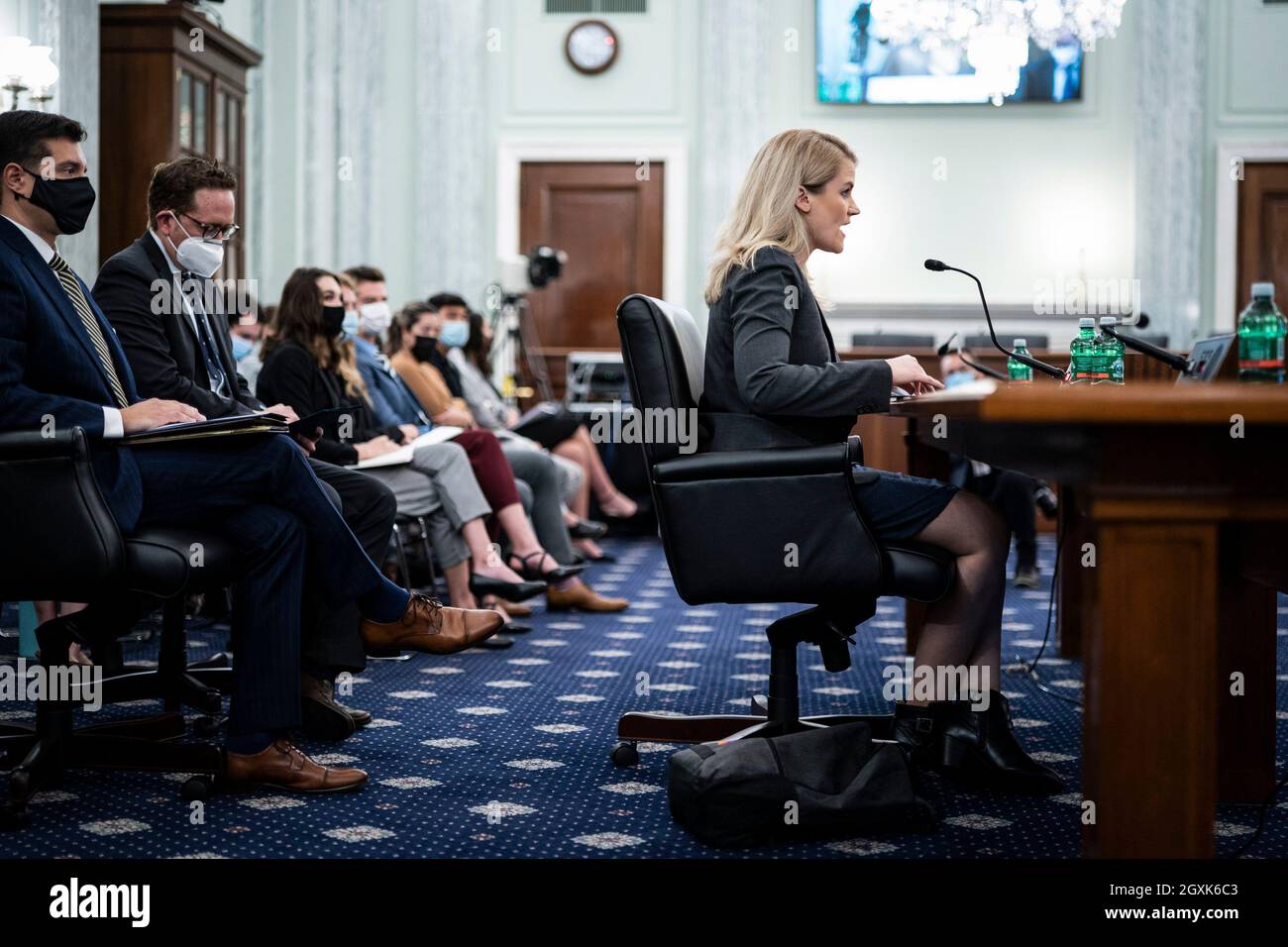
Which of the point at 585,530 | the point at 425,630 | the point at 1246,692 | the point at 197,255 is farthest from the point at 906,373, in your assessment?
the point at 585,530

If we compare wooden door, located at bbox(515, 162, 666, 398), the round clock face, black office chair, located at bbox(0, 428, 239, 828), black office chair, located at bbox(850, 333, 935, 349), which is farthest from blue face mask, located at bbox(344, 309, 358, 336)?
the round clock face

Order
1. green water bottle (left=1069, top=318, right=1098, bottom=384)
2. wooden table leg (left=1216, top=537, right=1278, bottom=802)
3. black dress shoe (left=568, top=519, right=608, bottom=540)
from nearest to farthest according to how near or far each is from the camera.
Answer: wooden table leg (left=1216, top=537, right=1278, bottom=802)
green water bottle (left=1069, top=318, right=1098, bottom=384)
black dress shoe (left=568, top=519, right=608, bottom=540)

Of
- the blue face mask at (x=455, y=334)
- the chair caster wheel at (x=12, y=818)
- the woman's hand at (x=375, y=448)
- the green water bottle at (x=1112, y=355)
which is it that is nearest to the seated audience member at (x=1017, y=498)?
the green water bottle at (x=1112, y=355)

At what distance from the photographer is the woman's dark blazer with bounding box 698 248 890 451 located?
2.21 metres

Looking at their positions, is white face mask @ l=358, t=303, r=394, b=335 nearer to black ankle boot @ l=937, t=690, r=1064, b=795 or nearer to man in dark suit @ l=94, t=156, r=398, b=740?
man in dark suit @ l=94, t=156, r=398, b=740

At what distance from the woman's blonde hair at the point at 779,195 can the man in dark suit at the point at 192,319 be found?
38.8 inches

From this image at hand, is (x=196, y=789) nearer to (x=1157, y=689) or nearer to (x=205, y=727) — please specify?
(x=205, y=727)

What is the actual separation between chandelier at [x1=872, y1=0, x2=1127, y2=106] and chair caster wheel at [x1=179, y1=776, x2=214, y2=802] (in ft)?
21.1

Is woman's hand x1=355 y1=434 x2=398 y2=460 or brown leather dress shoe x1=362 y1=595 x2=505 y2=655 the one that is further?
woman's hand x1=355 y1=434 x2=398 y2=460

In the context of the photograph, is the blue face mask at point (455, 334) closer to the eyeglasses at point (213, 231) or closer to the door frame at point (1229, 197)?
the eyeglasses at point (213, 231)

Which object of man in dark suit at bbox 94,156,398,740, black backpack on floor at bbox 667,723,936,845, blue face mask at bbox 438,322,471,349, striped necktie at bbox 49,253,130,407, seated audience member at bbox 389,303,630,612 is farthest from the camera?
blue face mask at bbox 438,322,471,349
